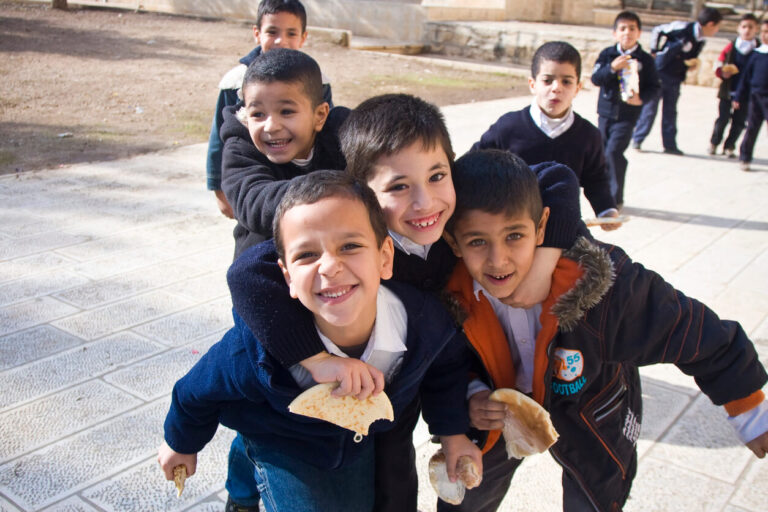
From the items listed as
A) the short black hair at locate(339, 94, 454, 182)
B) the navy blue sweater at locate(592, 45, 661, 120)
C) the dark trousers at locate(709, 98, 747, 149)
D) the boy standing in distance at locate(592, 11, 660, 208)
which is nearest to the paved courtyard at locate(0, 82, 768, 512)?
the boy standing in distance at locate(592, 11, 660, 208)

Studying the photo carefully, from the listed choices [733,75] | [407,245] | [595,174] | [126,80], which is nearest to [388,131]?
[407,245]

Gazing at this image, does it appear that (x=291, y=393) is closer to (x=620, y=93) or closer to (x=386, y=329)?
(x=386, y=329)

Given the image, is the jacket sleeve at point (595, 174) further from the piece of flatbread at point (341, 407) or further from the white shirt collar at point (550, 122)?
the piece of flatbread at point (341, 407)

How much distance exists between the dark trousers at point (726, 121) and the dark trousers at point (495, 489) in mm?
7115

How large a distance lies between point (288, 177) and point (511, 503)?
4.18 ft

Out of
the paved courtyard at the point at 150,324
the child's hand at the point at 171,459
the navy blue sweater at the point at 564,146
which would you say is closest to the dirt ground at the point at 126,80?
the paved courtyard at the point at 150,324

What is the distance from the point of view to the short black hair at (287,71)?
2.21m

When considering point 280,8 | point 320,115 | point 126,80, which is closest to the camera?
point 320,115

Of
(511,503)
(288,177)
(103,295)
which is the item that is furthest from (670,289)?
(103,295)

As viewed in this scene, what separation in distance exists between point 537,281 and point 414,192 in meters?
0.38

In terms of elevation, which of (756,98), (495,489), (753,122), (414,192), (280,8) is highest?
(280,8)

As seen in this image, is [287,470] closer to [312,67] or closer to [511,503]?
[511,503]

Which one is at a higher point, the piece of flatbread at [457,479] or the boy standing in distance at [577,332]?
the boy standing in distance at [577,332]

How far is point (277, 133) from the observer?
2.18m
